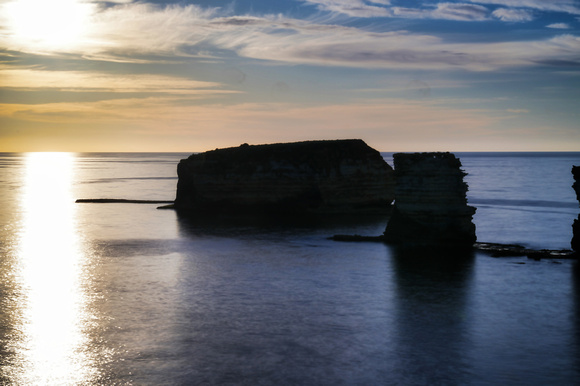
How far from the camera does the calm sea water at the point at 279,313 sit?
15.7 m

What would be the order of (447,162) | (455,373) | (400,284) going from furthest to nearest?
1. (447,162)
2. (400,284)
3. (455,373)

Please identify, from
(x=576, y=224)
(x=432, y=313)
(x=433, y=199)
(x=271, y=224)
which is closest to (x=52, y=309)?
(x=432, y=313)

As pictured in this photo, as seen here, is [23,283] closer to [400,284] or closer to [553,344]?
[400,284]

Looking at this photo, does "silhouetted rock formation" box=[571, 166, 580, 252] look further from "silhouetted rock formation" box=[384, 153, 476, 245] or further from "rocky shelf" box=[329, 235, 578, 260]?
"silhouetted rock formation" box=[384, 153, 476, 245]

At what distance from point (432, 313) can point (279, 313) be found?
5.34 meters

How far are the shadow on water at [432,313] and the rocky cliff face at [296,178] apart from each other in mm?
21062

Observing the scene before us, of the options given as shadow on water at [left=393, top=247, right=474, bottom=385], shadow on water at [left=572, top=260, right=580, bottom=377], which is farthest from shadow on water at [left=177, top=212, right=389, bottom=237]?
shadow on water at [left=572, top=260, right=580, bottom=377]

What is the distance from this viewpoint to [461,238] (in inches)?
1357

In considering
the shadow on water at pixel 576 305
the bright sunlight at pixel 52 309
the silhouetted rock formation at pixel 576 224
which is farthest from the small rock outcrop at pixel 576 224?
the bright sunlight at pixel 52 309

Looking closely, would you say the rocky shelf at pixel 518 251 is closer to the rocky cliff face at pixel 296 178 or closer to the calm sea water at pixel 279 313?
the calm sea water at pixel 279 313

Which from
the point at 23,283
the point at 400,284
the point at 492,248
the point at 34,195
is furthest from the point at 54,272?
the point at 34,195

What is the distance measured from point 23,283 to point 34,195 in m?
65.7

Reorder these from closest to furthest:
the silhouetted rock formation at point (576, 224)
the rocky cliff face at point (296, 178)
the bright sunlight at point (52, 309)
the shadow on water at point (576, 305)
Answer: the bright sunlight at point (52, 309)
the shadow on water at point (576, 305)
the silhouetted rock formation at point (576, 224)
the rocky cliff face at point (296, 178)

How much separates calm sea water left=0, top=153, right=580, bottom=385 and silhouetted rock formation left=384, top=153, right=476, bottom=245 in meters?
1.70
